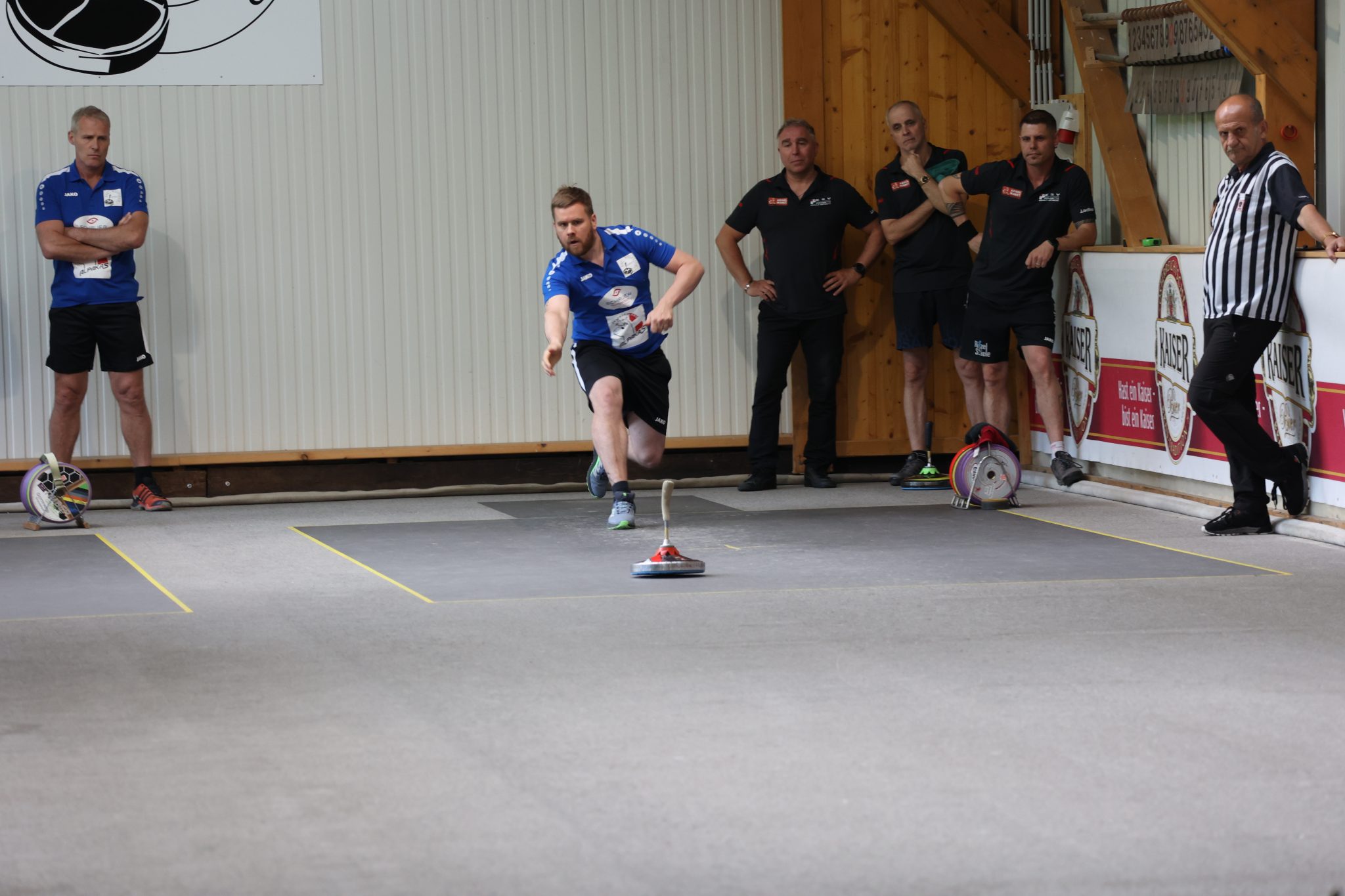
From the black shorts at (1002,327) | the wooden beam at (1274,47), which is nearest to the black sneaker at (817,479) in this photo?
the black shorts at (1002,327)

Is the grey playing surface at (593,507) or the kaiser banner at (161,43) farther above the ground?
the kaiser banner at (161,43)

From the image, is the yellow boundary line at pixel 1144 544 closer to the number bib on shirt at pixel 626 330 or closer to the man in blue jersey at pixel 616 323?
the man in blue jersey at pixel 616 323

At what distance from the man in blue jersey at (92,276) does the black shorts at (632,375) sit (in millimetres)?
2288

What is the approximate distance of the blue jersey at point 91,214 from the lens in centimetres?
831

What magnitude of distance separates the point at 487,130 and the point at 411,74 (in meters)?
0.47

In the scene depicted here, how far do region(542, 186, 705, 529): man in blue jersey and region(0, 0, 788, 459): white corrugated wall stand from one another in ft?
5.85

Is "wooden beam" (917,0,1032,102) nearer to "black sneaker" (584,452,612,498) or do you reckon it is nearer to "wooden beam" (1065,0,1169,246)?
"wooden beam" (1065,0,1169,246)

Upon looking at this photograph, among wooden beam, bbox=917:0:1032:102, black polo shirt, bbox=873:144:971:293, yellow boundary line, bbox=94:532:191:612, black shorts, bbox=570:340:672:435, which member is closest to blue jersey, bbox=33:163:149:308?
yellow boundary line, bbox=94:532:191:612

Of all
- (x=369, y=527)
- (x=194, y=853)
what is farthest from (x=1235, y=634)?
(x=369, y=527)

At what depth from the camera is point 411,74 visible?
9.09 meters

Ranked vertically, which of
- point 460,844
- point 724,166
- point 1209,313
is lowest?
point 460,844

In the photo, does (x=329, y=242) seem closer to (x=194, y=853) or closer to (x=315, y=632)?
(x=315, y=632)

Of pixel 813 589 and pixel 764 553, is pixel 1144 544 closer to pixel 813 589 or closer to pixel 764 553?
pixel 764 553

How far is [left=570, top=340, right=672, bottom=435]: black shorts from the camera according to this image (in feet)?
24.5
